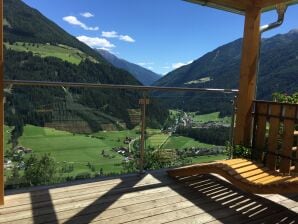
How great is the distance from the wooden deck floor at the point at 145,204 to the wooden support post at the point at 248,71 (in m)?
0.85

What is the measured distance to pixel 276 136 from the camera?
4246 mm

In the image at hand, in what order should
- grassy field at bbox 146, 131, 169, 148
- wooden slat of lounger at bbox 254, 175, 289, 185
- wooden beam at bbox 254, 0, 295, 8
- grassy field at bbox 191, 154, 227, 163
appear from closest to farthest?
1. wooden slat of lounger at bbox 254, 175, 289, 185
2. wooden beam at bbox 254, 0, 295, 8
3. grassy field at bbox 146, 131, 169, 148
4. grassy field at bbox 191, 154, 227, 163

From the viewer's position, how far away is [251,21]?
4648mm

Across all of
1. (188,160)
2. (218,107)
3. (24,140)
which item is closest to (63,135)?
(24,140)

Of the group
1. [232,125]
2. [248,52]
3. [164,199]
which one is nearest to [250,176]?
[164,199]

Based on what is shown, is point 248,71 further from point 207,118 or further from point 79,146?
point 79,146

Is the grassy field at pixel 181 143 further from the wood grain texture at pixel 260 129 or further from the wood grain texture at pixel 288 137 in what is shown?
the wood grain texture at pixel 288 137

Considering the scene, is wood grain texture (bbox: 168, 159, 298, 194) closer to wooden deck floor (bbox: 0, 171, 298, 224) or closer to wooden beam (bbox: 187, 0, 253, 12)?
wooden deck floor (bbox: 0, 171, 298, 224)

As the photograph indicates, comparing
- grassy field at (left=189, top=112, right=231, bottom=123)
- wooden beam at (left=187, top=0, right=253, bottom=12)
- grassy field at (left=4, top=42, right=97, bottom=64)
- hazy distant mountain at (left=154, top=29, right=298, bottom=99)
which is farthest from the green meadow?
hazy distant mountain at (left=154, top=29, right=298, bottom=99)

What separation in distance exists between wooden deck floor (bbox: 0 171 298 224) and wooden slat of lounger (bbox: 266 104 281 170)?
0.52 meters

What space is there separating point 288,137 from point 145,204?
1.83m

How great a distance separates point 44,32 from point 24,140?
89.5m

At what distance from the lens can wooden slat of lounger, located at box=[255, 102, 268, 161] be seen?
14.7ft

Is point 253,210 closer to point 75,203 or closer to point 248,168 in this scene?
point 248,168
